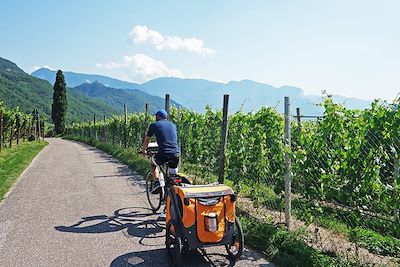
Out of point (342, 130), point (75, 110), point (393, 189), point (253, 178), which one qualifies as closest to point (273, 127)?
point (253, 178)

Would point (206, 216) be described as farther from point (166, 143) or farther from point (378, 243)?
point (378, 243)

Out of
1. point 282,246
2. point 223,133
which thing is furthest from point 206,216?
point 223,133

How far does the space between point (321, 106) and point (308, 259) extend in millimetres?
2041

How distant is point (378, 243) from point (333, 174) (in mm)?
1702

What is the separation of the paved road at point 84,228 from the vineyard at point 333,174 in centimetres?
125

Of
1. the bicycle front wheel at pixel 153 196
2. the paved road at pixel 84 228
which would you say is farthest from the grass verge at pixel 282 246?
the bicycle front wheel at pixel 153 196

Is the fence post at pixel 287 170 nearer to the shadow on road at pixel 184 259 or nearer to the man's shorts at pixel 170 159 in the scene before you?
the shadow on road at pixel 184 259

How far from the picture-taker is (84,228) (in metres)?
6.30

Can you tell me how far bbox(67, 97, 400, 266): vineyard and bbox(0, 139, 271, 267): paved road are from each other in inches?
49.1

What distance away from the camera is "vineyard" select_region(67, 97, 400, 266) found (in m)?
4.48

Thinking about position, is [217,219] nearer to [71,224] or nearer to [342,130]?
[342,130]

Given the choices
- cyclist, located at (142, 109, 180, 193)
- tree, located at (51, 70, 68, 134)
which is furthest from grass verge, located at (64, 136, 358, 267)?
tree, located at (51, 70, 68, 134)

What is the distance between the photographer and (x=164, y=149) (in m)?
6.73

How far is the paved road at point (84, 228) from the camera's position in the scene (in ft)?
16.2
